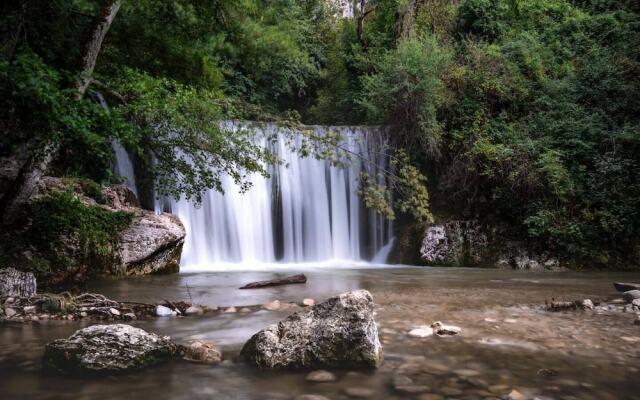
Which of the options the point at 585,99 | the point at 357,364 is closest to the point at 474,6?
the point at 585,99

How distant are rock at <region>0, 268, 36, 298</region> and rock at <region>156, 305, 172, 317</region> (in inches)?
64.6

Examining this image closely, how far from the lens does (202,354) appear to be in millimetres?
3912

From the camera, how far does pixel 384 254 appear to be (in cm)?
1464

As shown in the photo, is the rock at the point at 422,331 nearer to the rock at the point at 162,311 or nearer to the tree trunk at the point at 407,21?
the rock at the point at 162,311

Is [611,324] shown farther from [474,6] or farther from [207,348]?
[474,6]

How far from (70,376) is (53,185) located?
6.15 meters

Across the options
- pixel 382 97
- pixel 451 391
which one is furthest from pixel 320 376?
pixel 382 97

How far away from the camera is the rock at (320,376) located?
3.40m

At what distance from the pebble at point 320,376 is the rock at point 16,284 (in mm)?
4181

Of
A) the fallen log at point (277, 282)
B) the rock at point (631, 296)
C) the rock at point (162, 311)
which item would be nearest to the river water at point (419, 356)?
the rock at point (162, 311)

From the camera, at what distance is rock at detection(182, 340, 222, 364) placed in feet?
12.8

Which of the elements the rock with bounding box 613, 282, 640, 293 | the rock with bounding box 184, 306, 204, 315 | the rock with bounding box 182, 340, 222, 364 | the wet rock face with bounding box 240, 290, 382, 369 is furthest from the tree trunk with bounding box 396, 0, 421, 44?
the rock with bounding box 182, 340, 222, 364

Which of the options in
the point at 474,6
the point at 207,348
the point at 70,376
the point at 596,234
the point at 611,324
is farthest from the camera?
the point at 474,6

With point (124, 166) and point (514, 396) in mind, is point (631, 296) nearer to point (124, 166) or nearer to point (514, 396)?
point (514, 396)
